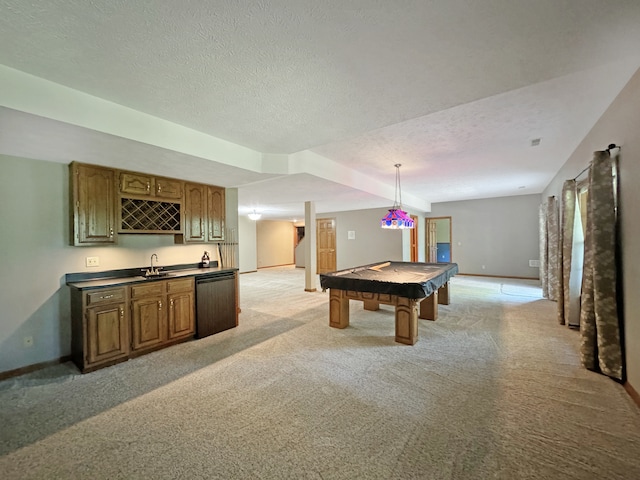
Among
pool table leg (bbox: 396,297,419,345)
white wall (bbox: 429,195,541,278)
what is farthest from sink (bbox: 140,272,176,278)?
white wall (bbox: 429,195,541,278)

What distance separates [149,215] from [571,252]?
5.78 metres

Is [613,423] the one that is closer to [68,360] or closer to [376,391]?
[376,391]

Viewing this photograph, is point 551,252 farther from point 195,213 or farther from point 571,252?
point 195,213

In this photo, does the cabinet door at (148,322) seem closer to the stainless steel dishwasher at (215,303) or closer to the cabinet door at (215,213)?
the stainless steel dishwasher at (215,303)

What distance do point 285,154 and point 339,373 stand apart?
2745 mm

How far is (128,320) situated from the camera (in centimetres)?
304

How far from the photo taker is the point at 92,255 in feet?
10.8

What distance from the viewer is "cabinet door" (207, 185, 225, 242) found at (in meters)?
4.29

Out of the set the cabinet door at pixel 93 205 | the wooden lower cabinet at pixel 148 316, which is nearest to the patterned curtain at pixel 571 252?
the wooden lower cabinet at pixel 148 316

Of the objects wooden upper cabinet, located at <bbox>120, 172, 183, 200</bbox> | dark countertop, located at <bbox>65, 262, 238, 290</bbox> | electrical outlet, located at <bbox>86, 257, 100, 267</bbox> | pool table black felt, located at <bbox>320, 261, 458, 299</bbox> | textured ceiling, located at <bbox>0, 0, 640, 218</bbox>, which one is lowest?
pool table black felt, located at <bbox>320, 261, 458, 299</bbox>

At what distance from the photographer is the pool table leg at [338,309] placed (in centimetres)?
396

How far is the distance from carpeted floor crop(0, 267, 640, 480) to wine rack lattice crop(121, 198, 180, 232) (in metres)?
1.58

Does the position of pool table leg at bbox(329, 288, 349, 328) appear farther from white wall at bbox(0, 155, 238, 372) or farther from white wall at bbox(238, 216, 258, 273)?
white wall at bbox(238, 216, 258, 273)

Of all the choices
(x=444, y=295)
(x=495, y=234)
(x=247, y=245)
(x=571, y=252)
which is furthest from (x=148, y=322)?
(x=495, y=234)
